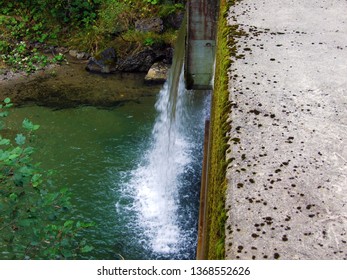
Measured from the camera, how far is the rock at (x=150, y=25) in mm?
10000

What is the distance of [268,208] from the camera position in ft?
5.19

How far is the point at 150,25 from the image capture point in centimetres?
1005

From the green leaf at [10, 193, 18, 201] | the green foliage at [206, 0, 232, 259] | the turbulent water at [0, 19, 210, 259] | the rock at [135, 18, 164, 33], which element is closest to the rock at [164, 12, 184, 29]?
the rock at [135, 18, 164, 33]

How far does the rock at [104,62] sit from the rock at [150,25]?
89 centimetres

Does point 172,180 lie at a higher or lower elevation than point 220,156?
lower

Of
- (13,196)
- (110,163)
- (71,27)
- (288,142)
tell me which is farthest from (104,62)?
(288,142)

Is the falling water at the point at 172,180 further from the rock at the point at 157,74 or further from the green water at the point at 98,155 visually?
the rock at the point at 157,74

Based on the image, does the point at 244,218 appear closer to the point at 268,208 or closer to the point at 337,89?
the point at 268,208

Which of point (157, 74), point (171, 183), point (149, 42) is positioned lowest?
point (171, 183)

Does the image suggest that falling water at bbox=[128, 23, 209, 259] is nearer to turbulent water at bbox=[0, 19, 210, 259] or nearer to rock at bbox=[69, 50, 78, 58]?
turbulent water at bbox=[0, 19, 210, 259]

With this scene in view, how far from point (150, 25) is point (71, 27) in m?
2.25

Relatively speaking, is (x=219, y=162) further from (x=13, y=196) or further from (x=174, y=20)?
(x=174, y=20)

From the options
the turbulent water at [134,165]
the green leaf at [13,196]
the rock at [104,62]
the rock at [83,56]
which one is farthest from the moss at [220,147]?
the rock at [83,56]

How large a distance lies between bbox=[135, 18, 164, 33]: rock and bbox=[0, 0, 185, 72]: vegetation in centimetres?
14
